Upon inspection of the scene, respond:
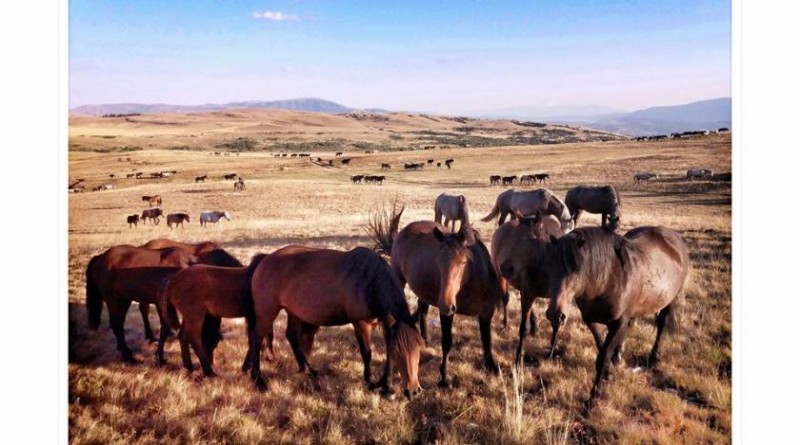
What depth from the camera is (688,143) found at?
138 inches

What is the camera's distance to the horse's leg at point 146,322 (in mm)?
3439

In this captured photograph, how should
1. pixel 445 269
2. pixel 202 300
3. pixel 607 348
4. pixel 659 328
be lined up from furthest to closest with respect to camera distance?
1. pixel 659 328
2. pixel 202 300
3. pixel 607 348
4. pixel 445 269

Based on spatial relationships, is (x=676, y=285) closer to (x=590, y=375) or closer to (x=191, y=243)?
(x=590, y=375)

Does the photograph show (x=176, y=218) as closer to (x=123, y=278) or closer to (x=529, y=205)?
(x=123, y=278)

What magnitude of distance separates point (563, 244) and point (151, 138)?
307cm

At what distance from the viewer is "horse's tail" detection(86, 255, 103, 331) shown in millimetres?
3227

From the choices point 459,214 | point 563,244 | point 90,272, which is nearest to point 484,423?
point 563,244

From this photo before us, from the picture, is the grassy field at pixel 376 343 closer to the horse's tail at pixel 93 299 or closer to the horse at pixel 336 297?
the horse's tail at pixel 93 299

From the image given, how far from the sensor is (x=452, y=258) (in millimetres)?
2918

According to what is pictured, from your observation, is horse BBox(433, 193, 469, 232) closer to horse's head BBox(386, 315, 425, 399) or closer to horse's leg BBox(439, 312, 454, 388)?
horse's leg BBox(439, 312, 454, 388)

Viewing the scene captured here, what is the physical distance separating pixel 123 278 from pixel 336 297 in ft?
4.85

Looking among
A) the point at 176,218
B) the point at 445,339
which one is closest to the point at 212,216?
the point at 176,218

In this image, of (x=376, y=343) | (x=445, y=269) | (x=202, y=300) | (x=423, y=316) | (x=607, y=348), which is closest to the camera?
(x=445, y=269)

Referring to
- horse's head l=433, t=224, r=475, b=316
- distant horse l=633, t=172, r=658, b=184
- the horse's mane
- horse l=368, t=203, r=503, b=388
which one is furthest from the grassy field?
horse's head l=433, t=224, r=475, b=316
